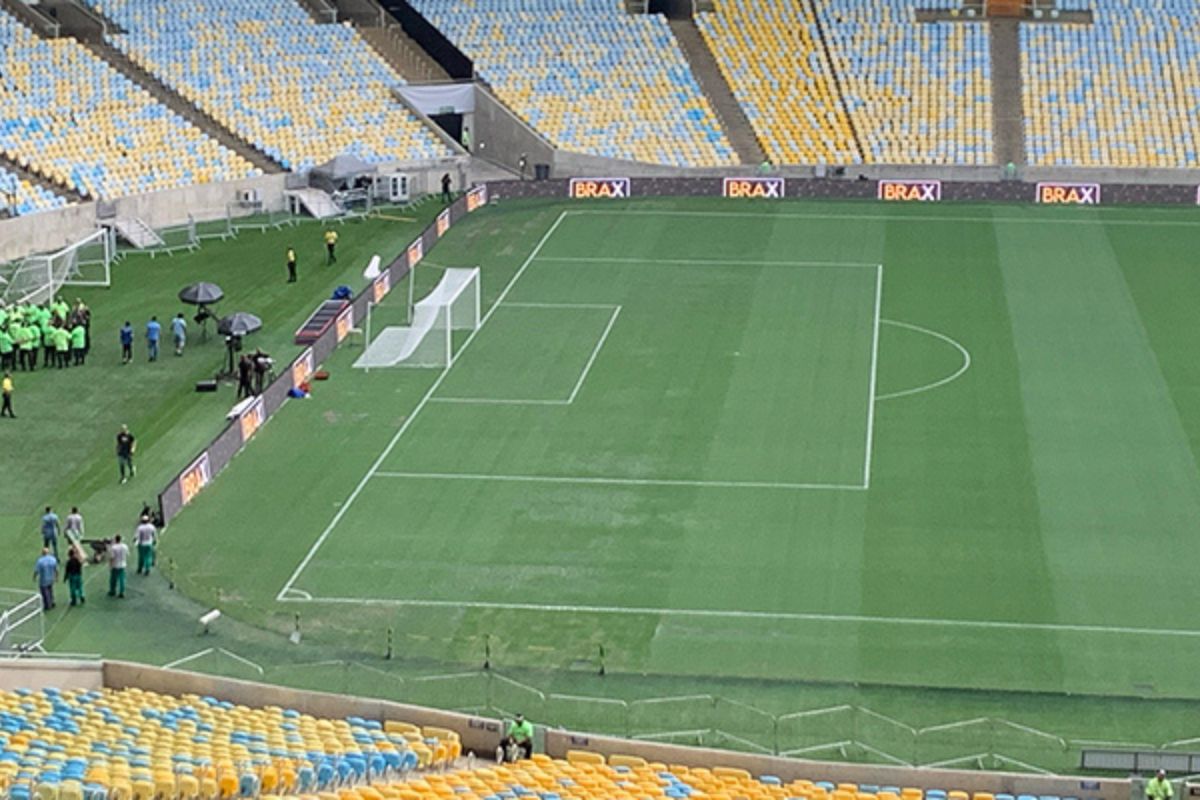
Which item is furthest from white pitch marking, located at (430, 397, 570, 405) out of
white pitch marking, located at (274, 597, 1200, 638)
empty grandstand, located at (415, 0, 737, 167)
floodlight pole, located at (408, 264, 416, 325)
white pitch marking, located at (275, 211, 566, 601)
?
empty grandstand, located at (415, 0, 737, 167)

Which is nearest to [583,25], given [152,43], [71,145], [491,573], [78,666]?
[152,43]

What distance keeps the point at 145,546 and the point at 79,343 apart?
50.0 feet

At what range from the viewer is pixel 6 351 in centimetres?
5472

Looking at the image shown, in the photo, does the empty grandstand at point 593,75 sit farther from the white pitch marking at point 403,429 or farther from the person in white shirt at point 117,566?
the person in white shirt at point 117,566

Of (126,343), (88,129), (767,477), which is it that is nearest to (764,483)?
(767,477)

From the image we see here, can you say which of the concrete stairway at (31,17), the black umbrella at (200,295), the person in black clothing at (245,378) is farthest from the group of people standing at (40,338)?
the concrete stairway at (31,17)

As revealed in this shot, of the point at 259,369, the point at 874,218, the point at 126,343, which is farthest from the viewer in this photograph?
the point at 874,218

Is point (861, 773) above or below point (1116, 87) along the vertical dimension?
below

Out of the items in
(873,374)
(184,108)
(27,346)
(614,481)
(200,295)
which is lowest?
(614,481)

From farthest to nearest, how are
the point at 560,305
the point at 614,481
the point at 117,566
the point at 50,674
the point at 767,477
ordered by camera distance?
the point at 560,305 < the point at 767,477 < the point at 614,481 < the point at 117,566 < the point at 50,674

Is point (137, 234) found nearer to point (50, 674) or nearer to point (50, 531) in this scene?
point (50, 531)

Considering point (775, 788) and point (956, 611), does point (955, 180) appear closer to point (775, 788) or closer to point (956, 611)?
point (956, 611)

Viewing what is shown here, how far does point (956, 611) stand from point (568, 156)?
42361 mm

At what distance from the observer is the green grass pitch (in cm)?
3844
